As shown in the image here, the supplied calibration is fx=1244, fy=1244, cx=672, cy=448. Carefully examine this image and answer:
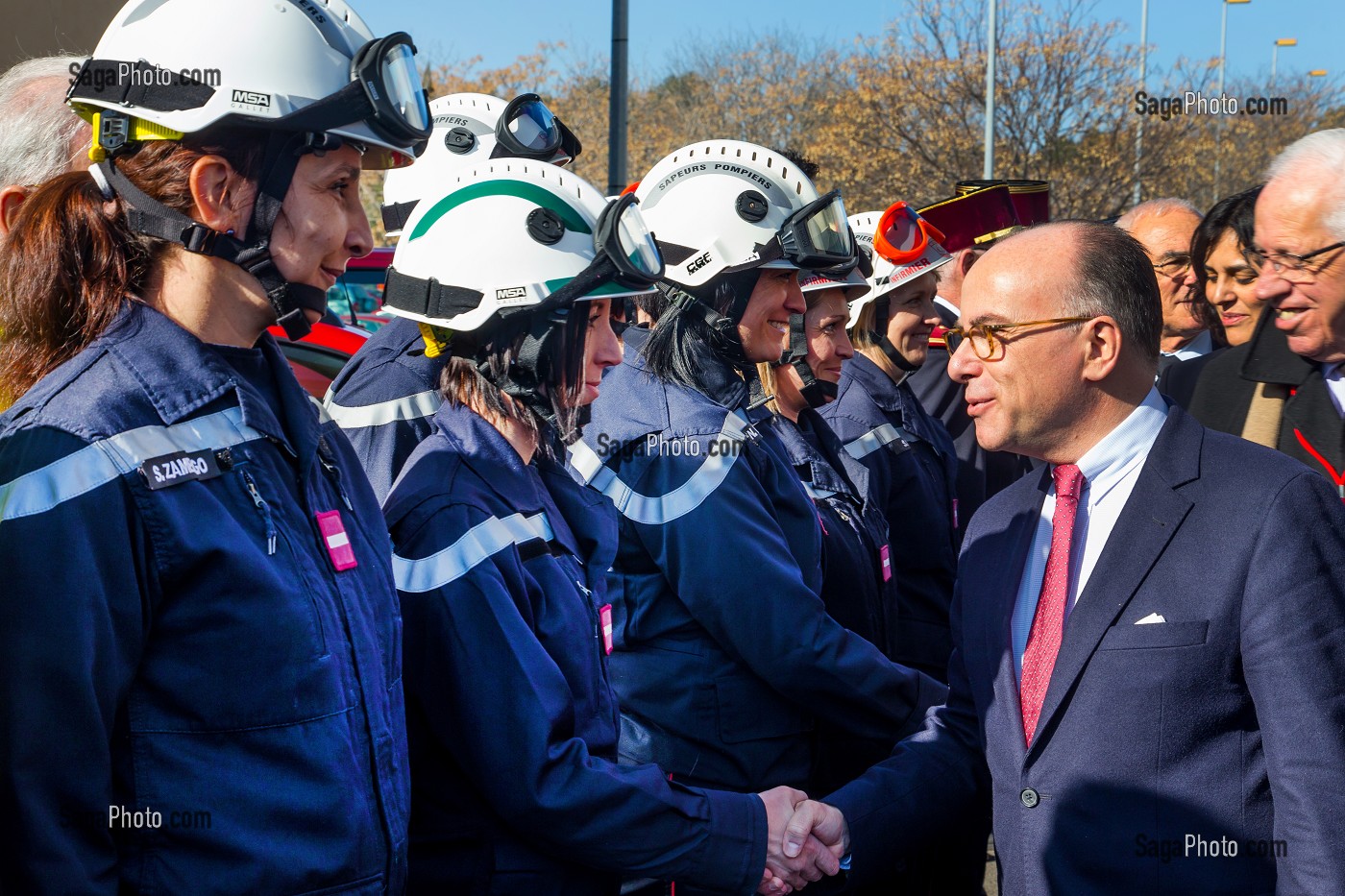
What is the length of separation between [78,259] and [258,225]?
323mm

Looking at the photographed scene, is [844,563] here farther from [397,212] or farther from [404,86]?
[397,212]

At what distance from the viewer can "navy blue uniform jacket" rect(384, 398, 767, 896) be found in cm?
265

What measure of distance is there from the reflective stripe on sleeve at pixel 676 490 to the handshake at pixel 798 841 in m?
0.83

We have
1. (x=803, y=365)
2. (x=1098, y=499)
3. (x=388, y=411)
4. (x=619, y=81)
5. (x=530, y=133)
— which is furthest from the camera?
(x=619, y=81)

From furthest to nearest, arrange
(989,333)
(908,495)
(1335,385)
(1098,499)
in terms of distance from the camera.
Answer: (908,495) < (1335,385) < (989,333) < (1098,499)

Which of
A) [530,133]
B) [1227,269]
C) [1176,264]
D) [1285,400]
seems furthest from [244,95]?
[1176,264]

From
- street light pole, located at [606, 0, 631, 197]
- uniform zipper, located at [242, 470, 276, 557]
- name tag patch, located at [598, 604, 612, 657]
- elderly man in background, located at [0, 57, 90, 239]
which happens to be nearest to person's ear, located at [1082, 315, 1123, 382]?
name tag patch, located at [598, 604, 612, 657]

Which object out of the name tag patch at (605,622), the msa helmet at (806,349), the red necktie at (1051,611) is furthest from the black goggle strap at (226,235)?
the msa helmet at (806,349)

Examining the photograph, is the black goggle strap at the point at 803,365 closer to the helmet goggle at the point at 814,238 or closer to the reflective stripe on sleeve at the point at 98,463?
the helmet goggle at the point at 814,238

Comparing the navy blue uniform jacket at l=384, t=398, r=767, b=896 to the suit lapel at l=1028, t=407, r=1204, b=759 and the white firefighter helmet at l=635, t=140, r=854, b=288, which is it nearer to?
the suit lapel at l=1028, t=407, r=1204, b=759

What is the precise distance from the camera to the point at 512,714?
2.65 m

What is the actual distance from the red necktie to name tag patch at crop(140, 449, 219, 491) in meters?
1.76

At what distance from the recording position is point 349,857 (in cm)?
220

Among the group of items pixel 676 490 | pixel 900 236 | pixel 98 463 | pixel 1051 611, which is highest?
pixel 900 236
